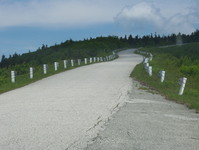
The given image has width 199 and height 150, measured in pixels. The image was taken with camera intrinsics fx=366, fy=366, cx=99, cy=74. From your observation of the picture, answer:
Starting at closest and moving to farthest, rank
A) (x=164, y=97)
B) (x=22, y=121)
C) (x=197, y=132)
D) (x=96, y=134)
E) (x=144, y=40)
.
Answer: (x=96, y=134) → (x=197, y=132) → (x=22, y=121) → (x=164, y=97) → (x=144, y=40)

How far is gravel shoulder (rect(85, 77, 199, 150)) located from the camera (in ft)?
22.9

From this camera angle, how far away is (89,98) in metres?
14.1

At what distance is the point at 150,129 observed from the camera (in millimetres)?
8445

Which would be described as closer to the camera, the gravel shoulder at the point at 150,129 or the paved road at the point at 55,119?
the gravel shoulder at the point at 150,129

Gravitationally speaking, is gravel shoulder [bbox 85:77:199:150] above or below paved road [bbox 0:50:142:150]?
below

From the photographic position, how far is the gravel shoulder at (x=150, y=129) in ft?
22.9

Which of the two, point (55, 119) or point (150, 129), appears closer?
point (150, 129)

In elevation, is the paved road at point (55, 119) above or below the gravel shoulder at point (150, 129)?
above

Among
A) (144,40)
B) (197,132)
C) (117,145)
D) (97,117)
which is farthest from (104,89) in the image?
(144,40)

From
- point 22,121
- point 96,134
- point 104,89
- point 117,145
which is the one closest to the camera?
point 117,145

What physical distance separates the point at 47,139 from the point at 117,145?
145 cm

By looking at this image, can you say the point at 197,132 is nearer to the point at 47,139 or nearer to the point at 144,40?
the point at 47,139

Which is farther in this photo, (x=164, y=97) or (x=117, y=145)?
(x=164, y=97)

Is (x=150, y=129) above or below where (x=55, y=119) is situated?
below
